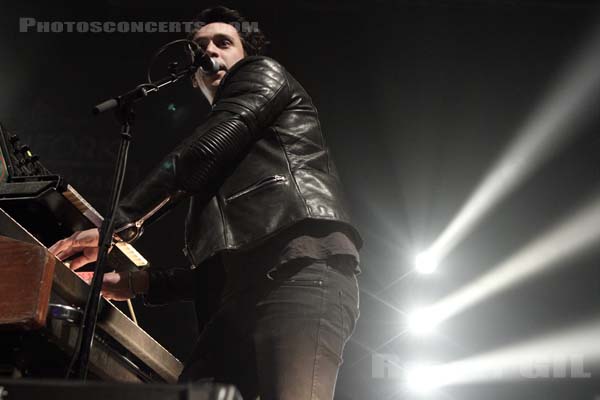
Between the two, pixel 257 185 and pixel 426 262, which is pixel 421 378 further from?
pixel 257 185

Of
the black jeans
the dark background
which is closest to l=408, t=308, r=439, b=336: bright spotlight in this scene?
the dark background

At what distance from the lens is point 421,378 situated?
562 centimetres

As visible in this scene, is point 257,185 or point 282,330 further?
point 257,185

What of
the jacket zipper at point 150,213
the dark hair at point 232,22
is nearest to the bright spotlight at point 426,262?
the dark hair at point 232,22

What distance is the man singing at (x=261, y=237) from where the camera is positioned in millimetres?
1586

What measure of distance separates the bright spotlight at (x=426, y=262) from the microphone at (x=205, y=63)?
4.03 m

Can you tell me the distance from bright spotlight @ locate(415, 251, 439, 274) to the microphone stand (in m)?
4.15

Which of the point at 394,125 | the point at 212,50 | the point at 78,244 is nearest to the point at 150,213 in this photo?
the point at 78,244

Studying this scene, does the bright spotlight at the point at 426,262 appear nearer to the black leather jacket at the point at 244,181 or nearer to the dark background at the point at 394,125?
the dark background at the point at 394,125

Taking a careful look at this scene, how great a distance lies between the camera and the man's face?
230cm

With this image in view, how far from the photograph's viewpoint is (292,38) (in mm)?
5375

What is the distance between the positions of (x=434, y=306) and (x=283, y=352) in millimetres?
4505

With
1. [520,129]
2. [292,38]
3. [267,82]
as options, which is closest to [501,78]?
[520,129]

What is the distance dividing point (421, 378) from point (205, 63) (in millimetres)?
4281
